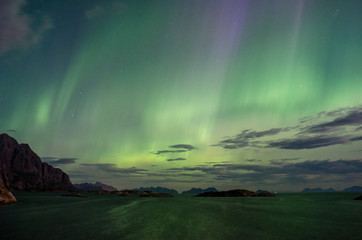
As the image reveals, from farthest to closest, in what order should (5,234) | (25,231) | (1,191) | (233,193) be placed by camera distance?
(233,193) < (1,191) < (25,231) < (5,234)

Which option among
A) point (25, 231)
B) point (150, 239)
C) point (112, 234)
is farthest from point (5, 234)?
point (150, 239)

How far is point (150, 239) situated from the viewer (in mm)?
22047

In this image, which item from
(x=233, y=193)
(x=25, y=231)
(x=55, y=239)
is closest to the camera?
(x=55, y=239)

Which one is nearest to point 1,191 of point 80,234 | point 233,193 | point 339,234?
point 80,234

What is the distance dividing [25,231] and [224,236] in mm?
21137

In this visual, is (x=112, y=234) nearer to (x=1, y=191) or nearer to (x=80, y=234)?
(x=80, y=234)

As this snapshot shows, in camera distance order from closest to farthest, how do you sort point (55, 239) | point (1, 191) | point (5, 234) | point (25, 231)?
1. point (55, 239)
2. point (5, 234)
3. point (25, 231)
4. point (1, 191)

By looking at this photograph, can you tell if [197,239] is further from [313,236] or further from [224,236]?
[313,236]

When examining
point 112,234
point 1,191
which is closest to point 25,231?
point 112,234

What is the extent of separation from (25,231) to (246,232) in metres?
24.0

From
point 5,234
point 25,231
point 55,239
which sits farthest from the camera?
point 25,231

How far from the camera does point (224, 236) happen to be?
77.8 ft

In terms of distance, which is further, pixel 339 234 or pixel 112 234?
pixel 339 234

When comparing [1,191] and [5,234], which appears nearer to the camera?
[5,234]
